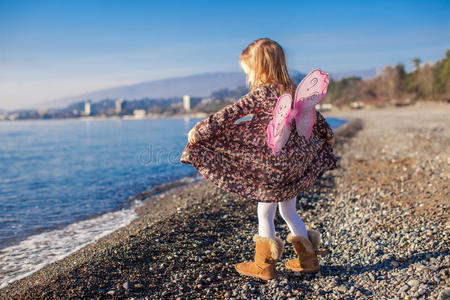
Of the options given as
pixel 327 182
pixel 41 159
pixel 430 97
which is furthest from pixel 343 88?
pixel 327 182

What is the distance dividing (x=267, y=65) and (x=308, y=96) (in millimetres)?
450

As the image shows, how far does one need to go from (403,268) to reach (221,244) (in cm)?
199

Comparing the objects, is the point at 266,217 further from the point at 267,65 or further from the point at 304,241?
the point at 267,65

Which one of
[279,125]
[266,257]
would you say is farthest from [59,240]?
[279,125]

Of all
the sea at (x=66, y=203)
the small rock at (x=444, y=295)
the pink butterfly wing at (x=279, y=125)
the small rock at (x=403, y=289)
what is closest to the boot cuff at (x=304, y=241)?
the small rock at (x=403, y=289)

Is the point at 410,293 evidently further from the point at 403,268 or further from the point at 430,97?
the point at 430,97

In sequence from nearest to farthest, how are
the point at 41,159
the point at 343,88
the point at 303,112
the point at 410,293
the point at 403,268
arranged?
the point at 410,293, the point at 303,112, the point at 403,268, the point at 41,159, the point at 343,88

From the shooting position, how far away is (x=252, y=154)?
3145mm

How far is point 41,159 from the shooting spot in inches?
855

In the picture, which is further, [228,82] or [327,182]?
[327,182]

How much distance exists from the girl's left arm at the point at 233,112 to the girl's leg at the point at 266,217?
799 millimetres

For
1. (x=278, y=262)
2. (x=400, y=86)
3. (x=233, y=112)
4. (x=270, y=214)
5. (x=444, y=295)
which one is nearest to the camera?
(x=444, y=295)

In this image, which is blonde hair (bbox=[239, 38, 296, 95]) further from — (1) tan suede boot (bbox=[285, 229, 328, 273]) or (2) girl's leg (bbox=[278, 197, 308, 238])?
(1) tan suede boot (bbox=[285, 229, 328, 273])

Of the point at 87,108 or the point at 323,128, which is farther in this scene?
the point at 87,108
